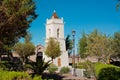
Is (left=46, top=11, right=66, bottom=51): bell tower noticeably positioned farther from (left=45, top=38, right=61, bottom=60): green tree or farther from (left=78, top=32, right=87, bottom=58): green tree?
(left=78, top=32, right=87, bottom=58): green tree

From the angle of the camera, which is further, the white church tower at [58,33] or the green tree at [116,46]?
the white church tower at [58,33]

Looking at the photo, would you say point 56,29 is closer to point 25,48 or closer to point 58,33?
point 58,33

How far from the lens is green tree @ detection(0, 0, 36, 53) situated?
1831 cm

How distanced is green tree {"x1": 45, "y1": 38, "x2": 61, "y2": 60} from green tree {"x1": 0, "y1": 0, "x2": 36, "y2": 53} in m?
37.0

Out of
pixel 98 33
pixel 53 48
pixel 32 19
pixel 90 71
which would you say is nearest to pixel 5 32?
pixel 32 19

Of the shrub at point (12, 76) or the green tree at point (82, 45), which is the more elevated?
the green tree at point (82, 45)

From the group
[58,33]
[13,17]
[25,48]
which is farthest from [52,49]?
[13,17]

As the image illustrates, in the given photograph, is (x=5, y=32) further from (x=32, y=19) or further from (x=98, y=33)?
(x=98, y=33)

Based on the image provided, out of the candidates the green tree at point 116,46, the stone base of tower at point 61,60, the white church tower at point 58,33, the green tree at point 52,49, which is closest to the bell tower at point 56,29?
the white church tower at point 58,33

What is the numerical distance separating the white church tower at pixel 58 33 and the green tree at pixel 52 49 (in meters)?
3.18

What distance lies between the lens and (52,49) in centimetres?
5906

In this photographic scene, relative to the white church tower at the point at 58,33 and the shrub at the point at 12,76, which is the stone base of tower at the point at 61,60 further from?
the shrub at the point at 12,76

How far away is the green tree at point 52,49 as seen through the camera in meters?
59.1

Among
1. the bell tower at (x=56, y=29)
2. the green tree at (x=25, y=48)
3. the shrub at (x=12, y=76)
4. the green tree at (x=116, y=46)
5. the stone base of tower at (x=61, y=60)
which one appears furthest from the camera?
the bell tower at (x=56, y=29)
